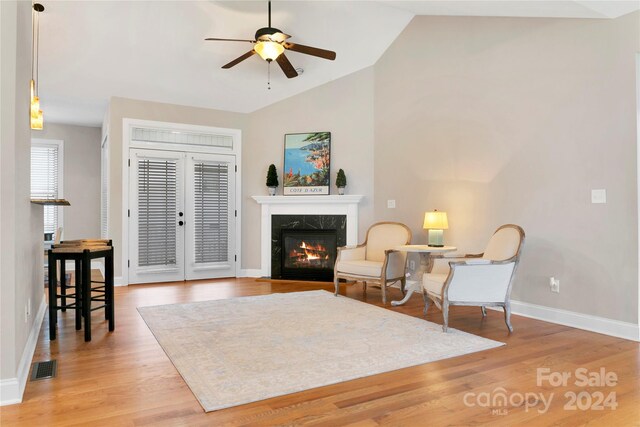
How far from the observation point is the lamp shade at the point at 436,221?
491cm

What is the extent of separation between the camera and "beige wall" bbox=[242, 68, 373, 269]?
20.8ft

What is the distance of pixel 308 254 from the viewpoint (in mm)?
6676

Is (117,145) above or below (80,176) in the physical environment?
above

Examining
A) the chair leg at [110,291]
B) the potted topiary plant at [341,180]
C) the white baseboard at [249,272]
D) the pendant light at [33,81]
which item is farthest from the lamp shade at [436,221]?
the pendant light at [33,81]

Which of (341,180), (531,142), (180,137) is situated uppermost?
(180,137)

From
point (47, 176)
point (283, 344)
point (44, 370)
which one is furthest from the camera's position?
point (47, 176)

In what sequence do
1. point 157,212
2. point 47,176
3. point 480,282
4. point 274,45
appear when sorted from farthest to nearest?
point 47,176 < point 157,212 < point 274,45 < point 480,282

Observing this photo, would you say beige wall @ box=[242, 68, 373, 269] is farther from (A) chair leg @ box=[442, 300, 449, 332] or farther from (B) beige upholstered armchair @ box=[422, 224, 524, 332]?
(A) chair leg @ box=[442, 300, 449, 332]

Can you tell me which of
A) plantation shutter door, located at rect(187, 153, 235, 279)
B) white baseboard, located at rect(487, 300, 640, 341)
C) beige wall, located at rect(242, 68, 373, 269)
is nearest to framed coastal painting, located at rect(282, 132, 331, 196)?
beige wall, located at rect(242, 68, 373, 269)

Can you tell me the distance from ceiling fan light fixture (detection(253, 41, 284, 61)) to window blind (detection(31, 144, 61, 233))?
602cm

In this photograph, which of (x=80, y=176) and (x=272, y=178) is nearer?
(x=272, y=178)

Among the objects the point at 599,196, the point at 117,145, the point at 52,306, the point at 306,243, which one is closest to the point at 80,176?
the point at 117,145

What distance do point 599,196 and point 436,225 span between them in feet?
5.39

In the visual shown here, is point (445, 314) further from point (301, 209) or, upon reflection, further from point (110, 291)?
point (301, 209)
